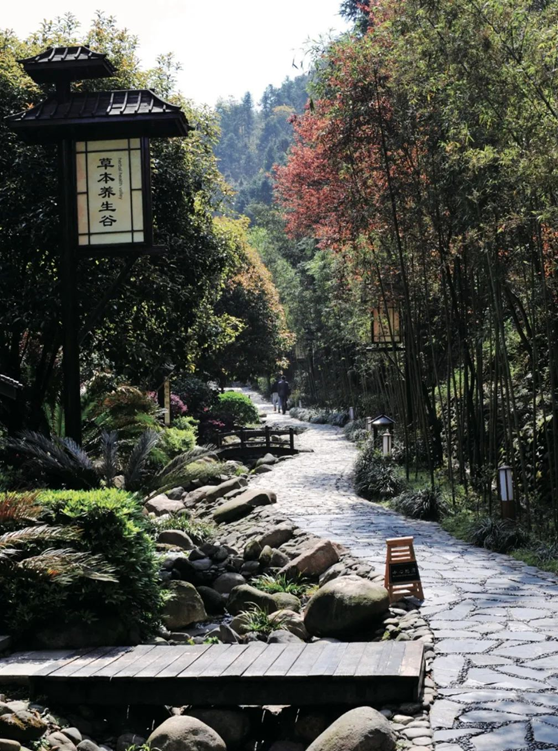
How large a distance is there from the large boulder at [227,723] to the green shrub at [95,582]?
1034 millimetres

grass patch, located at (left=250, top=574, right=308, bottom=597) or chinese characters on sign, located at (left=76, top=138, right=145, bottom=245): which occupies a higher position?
chinese characters on sign, located at (left=76, top=138, right=145, bottom=245)

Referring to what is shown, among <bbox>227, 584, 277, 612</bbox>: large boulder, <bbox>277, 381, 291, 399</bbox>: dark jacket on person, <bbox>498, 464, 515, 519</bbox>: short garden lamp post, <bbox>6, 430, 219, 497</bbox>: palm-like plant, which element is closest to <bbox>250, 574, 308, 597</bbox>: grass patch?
<bbox>227, 584, 277, 612</bbox>: large boulder

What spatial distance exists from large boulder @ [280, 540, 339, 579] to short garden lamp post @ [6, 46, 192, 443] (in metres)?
2.61

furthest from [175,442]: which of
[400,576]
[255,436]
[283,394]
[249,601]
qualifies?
[283,394]

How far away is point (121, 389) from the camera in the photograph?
50.5ft

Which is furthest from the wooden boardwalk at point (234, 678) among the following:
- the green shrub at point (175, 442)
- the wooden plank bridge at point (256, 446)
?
the wooden plank bridge at point (256, 446)

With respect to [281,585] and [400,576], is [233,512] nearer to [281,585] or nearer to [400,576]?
[281,585]

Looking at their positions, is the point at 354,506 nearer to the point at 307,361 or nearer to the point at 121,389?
the point at 121,389

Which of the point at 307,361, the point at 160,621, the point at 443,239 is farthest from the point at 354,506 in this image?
the point at 307,361

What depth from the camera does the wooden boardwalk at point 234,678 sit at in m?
5.45

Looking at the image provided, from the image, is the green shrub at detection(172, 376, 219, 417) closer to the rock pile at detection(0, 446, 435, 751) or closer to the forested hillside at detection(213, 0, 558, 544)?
the forested hillside at detection(213, 0, 558, 544)

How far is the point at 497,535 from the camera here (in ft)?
32.9

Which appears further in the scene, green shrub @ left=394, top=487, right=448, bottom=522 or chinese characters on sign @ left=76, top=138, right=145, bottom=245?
green shrub @ left=394, top=487, right=448, bottom=522

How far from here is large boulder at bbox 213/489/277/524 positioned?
43.6 feet
